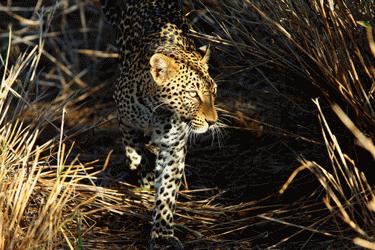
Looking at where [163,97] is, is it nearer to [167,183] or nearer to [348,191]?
[167,183]

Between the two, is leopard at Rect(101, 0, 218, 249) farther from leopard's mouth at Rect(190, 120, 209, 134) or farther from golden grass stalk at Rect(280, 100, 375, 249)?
golden grass stalk at Rect(280, 100, 375, 249)

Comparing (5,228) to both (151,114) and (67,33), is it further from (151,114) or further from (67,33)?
(67,33)

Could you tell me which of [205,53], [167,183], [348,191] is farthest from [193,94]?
[348,191]

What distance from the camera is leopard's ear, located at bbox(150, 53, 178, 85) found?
4.76 m

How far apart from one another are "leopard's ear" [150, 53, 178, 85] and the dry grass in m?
0.31

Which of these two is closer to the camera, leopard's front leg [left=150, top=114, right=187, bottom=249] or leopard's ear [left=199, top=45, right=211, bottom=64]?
leopard's front leg [left=150, top=114, right=187, bottom=249]

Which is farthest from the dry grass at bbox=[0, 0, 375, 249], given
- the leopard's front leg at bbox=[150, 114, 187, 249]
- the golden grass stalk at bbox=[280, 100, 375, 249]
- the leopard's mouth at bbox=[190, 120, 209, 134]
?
the leopard's mouth at bbox=[190, 120, 209, 134]

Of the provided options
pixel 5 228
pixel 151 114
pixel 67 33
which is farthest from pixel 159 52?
pixel 67 33

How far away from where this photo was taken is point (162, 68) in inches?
189

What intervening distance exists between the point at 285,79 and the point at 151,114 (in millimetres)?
880

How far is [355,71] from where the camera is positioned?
4340 millimetres

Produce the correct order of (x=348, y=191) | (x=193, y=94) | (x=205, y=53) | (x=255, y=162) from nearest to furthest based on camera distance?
1. (x=193, y=94)
2. (x=348, y=191)
3. (x=205, y=53)
4. (x=255, y=162)

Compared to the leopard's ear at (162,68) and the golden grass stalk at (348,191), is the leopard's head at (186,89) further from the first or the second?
the golden grass stalk at (348,191)

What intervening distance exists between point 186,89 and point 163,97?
17 centimetres
